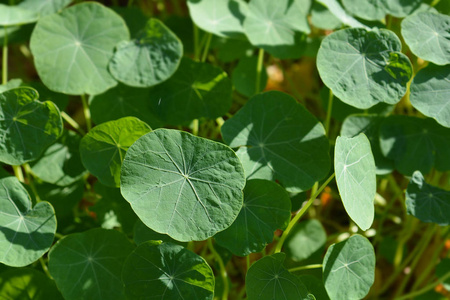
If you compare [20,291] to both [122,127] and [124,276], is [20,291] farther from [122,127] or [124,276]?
[122,127]

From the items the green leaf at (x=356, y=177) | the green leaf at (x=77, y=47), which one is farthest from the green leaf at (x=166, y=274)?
the green leaf at (x=77, y=47)

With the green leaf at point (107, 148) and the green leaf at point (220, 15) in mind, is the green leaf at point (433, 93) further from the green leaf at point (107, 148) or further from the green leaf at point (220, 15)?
the green leaf at point (107, 148)

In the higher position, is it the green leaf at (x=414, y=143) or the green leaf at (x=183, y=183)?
the green leaf at (x=183, y=183)

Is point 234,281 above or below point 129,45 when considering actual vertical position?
below

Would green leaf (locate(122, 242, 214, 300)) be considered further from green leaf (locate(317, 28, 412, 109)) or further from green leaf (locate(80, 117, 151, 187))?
green leaf (locate(317, 28, 412, 109))

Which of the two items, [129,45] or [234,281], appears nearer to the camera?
[129,45]

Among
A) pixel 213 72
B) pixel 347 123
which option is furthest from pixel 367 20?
pixel 213 72

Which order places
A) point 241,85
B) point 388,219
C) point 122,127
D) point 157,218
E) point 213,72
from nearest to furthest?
point 157,218, point 122,127, point 213,72, point 241,85, point 388,219
